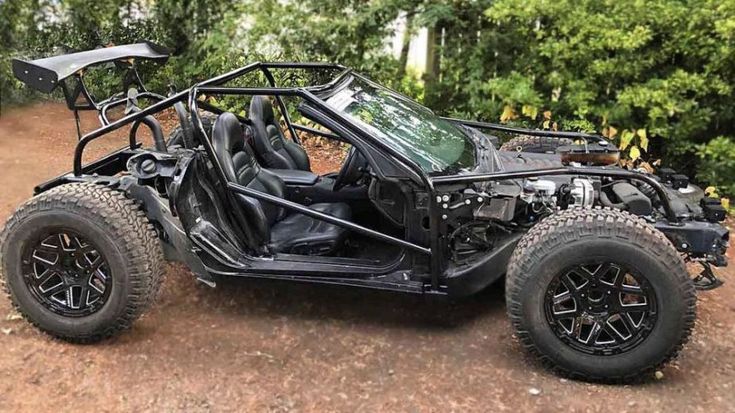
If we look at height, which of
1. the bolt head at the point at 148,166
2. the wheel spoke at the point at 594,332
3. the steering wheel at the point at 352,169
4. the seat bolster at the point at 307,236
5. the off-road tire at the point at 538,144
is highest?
the bolt head at the point at 148,166

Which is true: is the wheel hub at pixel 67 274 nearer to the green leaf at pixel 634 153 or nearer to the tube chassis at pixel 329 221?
the tube chassis at pixel 329 221

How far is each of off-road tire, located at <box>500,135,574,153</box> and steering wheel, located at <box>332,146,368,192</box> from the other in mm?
1217

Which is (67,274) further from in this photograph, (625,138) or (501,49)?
(501,49)

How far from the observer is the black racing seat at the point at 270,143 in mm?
4984

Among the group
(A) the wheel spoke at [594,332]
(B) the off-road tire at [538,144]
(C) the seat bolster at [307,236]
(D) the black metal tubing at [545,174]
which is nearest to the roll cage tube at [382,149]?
(D) the black metal tubing at [545,174]

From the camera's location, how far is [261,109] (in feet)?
16.4

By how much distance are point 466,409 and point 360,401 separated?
0.51m

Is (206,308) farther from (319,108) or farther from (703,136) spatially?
(703,136)

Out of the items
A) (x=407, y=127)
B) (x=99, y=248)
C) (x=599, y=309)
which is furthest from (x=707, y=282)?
(x=99, y=248)

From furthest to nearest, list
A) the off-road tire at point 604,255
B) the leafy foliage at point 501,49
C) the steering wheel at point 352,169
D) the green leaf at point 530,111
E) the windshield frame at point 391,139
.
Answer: the green leaf at point 530,111 < the leafy foliage at point 501,49 < the steering wheel at point 352,169 < the windshield frame at point 391,139 < the off-road tire at point 604,255

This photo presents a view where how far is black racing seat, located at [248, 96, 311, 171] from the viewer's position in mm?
4984

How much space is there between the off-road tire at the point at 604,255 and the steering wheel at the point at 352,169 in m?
1.23

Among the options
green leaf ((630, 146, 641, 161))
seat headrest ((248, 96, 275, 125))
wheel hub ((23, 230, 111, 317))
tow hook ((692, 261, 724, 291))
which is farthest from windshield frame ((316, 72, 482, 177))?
green leaf ((630, 146, 641, 161))

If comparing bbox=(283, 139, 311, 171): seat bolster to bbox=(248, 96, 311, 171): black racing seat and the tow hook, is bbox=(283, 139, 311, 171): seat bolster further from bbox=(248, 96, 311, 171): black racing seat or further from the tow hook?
the tow hook
